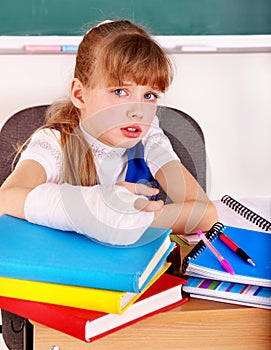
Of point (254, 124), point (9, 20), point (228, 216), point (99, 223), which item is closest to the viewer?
point (99, 223)

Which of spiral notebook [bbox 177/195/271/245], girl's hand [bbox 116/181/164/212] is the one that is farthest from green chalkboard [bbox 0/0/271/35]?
girl's hand [bbox 116/181/164/212]

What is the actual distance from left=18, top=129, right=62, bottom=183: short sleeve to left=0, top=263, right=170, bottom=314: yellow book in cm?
35

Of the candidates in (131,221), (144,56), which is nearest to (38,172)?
(144,56)

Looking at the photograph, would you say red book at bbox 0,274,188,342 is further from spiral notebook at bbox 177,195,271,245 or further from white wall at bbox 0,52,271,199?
white wall at bbox 0,52,271,199

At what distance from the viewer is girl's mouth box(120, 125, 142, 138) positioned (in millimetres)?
889

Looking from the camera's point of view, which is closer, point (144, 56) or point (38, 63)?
point (144, 56)

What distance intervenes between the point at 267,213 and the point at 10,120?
481 millimetres

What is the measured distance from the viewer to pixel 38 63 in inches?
45.3

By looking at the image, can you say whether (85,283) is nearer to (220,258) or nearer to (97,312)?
(97,312)

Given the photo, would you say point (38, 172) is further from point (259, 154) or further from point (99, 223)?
point (259, 154)

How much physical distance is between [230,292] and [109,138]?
1.36 feet

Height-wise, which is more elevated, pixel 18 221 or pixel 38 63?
pixel 38 63

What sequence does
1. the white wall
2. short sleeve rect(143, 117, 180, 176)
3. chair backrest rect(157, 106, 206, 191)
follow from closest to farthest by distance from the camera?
short sleeve rect(143, 117, 180, 176)
chair backrest rect(157, 106, 206, 191)
the white wall

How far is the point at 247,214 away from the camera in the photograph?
2.79 feet
